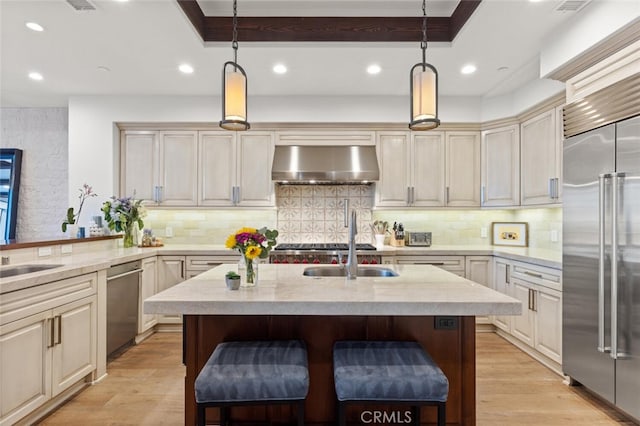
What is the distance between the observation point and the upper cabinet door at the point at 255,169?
4.29 metres

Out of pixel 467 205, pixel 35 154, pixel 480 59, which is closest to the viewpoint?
pixel 480 59

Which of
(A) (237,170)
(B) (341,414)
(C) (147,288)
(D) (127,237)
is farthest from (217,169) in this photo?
(B) (341,414)

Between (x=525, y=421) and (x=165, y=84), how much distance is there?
439 cm

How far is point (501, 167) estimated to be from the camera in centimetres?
411

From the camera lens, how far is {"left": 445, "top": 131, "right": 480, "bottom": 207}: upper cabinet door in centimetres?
429

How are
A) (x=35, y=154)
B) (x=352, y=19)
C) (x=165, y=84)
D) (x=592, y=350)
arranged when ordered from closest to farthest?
(x=592, y=350) < (x=352, y=19) < (x=165, y=84) < (x=35, y=154)

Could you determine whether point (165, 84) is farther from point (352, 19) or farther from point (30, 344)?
point (30, 344)

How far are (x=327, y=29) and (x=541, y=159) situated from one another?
8.12 feet

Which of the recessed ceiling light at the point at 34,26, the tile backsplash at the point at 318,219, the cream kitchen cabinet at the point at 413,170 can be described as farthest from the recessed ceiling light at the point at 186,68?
the cream kitchen cabinet at the point at 413,170

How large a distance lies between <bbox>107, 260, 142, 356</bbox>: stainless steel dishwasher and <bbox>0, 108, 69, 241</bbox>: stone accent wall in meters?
2.17

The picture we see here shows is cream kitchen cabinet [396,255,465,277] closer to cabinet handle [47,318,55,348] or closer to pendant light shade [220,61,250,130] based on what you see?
pendant light shade [220,61,250,130]

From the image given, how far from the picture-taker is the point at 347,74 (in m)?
3.60

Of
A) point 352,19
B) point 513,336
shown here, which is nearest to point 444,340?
point 513,336

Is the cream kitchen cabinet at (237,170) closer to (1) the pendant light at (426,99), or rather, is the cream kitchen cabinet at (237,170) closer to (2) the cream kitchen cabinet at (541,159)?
(1) the pendant light at (426,99)
